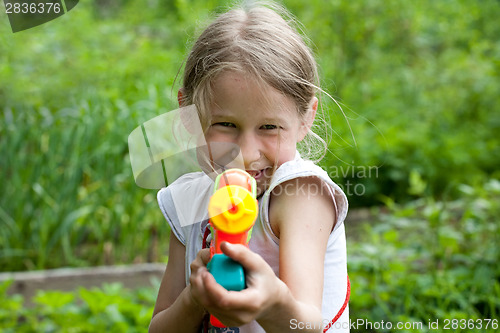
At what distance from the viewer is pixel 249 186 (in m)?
0.97

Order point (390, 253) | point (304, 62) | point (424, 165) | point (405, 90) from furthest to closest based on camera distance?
1. point (405, 90)
2. point (424, 165)
3. point (390, 253)
4. point (304, 62)

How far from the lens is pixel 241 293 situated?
0.89m

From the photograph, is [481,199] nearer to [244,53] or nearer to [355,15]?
[244,53]

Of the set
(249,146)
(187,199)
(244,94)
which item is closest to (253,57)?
(244,94)

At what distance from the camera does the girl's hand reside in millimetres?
887

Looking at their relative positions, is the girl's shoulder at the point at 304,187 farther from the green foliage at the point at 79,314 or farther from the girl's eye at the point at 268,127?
the green foliage at the point at 79,314

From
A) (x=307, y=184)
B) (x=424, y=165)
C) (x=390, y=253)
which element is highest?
(x=307, y=184)

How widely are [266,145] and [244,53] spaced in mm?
200

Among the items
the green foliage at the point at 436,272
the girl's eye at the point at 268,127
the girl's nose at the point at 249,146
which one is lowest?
the green foliage at the point at 436,272

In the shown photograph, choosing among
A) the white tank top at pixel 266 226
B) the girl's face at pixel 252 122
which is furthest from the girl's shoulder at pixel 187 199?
the girl's face at pixel 252 122

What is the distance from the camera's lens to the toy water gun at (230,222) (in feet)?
2.95

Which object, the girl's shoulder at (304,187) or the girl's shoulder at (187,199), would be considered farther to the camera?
the girl's shoulder at (187,199)

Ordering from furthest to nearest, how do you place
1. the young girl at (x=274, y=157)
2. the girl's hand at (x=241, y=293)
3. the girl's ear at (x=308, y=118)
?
1. the girl's ear at (x=308, y=118)
2. the young girl at (x=274, y=157)
3. the girl's hand at (x=241, y=293)

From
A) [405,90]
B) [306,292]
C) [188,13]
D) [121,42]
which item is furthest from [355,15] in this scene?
[306,292]
